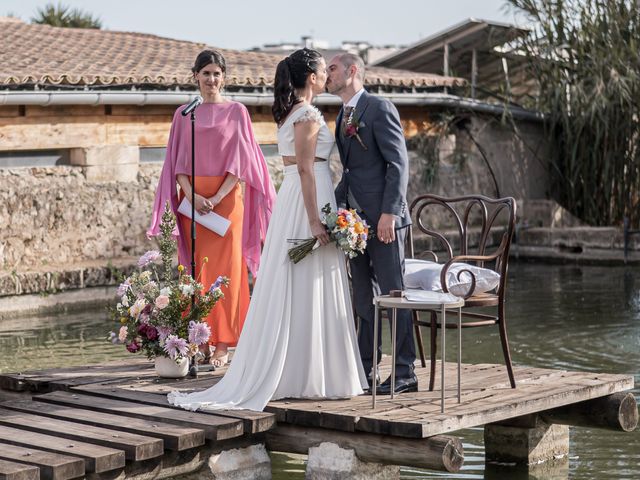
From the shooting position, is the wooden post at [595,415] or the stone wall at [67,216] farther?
the stone wall at [67,216]

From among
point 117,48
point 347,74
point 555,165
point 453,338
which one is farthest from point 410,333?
point 555,165

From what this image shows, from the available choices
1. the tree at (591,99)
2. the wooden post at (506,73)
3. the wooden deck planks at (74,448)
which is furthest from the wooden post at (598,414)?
the wooden post at (506,73)

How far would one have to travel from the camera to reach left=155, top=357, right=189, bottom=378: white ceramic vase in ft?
24.2

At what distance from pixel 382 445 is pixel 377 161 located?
1.47 m

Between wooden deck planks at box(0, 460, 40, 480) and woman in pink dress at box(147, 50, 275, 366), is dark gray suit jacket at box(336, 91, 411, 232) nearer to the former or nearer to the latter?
woman in pink dress at box(147, 50, 275, 366)

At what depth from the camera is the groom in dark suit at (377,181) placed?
6.68 m

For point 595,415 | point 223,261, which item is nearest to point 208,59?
point 223,261

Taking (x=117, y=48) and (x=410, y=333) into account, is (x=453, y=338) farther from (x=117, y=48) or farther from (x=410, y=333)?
(x=117, y=48)

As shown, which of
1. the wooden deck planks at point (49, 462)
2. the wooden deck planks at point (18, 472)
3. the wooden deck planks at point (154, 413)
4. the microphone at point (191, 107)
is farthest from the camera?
the microphone at point (191, 107)

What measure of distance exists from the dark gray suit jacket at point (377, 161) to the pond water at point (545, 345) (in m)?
1.56

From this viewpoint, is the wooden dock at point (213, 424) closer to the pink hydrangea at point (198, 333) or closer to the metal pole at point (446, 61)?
the pink hydrangea at point (198, 333)

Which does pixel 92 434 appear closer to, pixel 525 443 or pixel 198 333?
pixel 198 333

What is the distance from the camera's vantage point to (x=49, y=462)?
18.2ft

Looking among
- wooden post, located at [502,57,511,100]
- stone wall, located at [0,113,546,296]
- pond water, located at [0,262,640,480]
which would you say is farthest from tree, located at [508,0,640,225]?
stone wall, located at [0,113,546,296]
